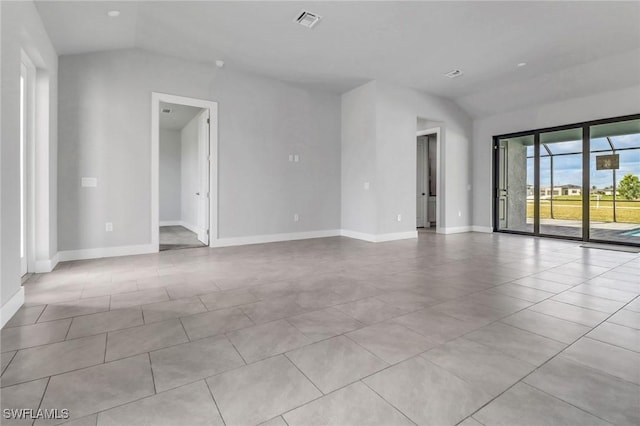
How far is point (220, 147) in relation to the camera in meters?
5.54

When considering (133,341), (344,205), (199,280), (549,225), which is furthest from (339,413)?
(549,225)

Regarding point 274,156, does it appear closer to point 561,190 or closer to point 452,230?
point 452,230

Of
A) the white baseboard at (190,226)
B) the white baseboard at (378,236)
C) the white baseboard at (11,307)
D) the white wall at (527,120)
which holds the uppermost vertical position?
the white wall at (527,120)

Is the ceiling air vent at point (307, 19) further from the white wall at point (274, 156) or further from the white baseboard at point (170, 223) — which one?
the white baseboard at point (170, 223)

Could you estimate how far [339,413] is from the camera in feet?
4.36

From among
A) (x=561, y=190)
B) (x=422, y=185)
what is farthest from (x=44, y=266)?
(x=561, y=190)

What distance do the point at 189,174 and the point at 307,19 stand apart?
5.75m

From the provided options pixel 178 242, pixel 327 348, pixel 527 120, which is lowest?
pixel 327 348

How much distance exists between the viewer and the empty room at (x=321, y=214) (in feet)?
5.09

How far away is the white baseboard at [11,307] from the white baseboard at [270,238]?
2.99m

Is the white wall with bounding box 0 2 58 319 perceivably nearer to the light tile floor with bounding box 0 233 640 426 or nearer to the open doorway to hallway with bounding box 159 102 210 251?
the light tile floor with bounding box 0 233 640 426

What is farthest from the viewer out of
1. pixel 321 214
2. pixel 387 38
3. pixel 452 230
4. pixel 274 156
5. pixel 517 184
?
pixel 452 230

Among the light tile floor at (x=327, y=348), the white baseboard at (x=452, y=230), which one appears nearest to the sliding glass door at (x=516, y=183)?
the white baseboard at (x=452, y=230)

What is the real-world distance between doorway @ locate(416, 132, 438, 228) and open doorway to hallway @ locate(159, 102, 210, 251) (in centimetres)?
566
